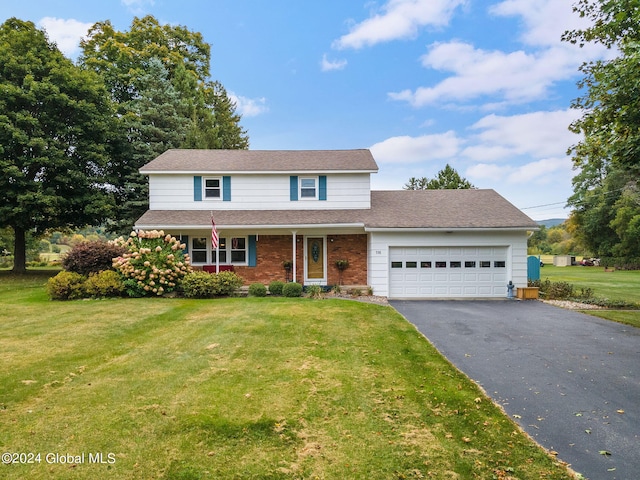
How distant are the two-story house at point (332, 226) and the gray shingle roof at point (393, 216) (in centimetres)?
4

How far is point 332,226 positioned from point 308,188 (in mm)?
2872

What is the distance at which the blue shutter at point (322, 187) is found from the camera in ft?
53.2

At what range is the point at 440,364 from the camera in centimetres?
613

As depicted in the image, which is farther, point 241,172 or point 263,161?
point 263,161

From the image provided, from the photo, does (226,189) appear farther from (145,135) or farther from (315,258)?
(145,135)

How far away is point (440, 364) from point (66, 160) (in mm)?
21375

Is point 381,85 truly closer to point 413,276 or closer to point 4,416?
point 413,276

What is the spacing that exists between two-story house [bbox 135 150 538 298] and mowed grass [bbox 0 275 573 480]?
671 cm

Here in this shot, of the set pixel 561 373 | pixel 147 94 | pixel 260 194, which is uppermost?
pixel 147 94

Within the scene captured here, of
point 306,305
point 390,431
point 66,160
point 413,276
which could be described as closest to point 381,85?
point 413,276

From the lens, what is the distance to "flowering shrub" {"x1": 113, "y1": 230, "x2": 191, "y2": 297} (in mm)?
12742

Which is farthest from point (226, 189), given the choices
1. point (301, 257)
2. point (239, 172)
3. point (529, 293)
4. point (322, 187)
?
point (529, 293)

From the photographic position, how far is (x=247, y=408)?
14.3 ft

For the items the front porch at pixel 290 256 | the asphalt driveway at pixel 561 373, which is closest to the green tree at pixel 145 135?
the front porch at pixel 290 256
